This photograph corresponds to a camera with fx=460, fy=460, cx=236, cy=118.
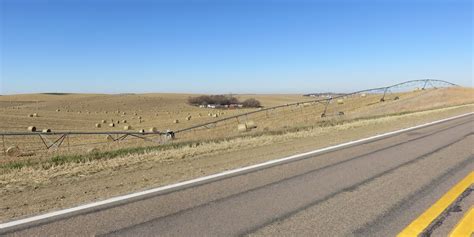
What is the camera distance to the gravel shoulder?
6230mm

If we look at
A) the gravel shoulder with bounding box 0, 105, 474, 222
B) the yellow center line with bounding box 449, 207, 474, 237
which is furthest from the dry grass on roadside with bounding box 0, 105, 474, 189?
the yellow center line with bounding box 449, 207, 474, 237

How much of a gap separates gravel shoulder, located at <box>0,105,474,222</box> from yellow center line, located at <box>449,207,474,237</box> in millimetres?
4130

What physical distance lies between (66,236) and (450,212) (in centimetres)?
428

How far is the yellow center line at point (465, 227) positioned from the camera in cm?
462

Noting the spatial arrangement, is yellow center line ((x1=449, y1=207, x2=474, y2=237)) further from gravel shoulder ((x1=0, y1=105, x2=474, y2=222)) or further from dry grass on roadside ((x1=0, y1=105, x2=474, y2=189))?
dry grass on roadside ((x1=0, y1=105, x2=474, y2=189))

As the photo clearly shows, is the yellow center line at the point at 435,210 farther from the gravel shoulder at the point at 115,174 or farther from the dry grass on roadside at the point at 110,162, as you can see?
the dry grass on roadside at the point at 110,162

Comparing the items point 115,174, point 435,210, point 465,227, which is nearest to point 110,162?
point 115,174

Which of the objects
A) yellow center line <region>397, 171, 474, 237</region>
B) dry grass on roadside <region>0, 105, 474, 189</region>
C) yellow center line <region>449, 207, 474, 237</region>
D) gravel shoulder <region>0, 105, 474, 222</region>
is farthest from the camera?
dry grass on roadside <region>0, 105, 474, 189</region>

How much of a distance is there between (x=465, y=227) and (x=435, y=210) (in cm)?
62

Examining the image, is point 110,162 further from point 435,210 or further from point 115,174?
point 435,210

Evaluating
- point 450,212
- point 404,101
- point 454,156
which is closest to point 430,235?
point 450,212

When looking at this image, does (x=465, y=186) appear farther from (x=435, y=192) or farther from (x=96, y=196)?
(x=96, y=196)

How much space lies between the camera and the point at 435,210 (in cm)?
543

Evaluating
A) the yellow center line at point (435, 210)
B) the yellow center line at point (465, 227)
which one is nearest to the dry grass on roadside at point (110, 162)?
the yellow center line at point (435, 210)
